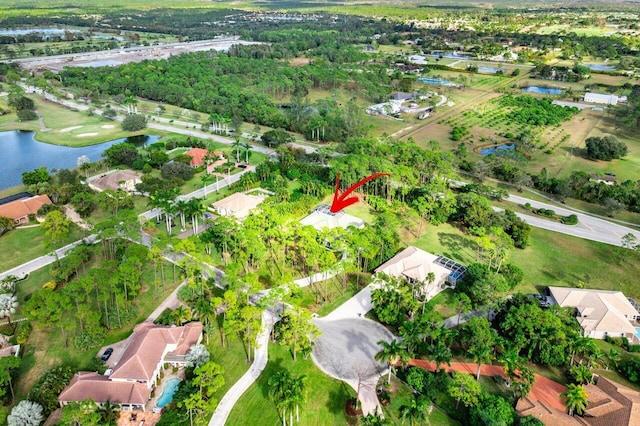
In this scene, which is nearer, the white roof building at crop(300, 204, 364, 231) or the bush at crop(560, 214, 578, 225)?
the white roof building at crop(300, 204, 364, 231)

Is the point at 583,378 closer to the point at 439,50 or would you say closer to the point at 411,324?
the point at 411,324

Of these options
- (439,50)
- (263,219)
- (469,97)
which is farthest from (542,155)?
(439,50)

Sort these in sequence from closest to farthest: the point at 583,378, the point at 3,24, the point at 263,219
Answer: the point at 583,378 < the point at 263,219 < the point at 3,24

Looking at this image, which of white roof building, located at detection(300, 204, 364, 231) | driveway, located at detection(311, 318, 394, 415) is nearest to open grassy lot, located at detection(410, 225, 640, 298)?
white roof building, located at detection(300, 204, 364, 231)

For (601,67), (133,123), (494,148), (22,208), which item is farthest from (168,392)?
(601,67)

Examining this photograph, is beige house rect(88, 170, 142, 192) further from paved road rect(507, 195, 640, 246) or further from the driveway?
paved road rect(507, 195, 640, 246)

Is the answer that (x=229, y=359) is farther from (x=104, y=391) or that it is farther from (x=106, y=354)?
(x=106, y=354)
